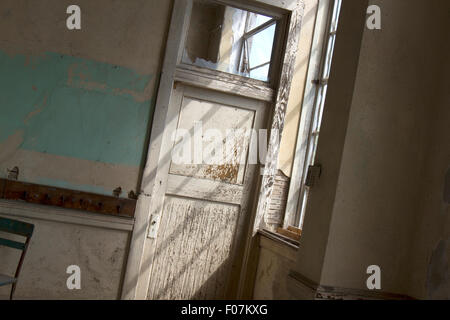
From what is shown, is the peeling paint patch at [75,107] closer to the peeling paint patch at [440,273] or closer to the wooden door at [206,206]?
the wooden door at [206,206]

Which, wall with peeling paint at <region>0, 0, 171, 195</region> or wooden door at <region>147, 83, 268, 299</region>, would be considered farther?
wooden door at <region>147, 83, 268, 299</region>

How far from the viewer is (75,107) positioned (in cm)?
404

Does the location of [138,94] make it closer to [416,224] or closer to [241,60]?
[241,60]

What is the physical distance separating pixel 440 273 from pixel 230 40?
9.75 ft

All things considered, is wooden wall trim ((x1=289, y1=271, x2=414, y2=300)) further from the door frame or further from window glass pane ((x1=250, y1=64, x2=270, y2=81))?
window glass pane ((x1=250, y1=64, x2=270, y2=81))

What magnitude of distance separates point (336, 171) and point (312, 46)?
244 centimetres

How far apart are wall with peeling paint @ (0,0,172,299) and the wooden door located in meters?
0.39

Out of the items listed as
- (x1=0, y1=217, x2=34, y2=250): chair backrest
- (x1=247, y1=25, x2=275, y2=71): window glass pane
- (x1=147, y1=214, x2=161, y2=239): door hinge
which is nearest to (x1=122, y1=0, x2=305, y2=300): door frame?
(x1=147, y1=214, x2=161, y2=239): door hinge

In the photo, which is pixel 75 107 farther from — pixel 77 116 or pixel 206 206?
pixel 206 206

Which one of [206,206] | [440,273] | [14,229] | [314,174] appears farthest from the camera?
[206,206]

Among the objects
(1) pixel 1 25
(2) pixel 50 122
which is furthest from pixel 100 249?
(1) pixel 1 25

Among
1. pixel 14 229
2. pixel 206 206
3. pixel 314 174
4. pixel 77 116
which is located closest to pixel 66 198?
pixel 14 229

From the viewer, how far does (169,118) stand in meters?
4.34

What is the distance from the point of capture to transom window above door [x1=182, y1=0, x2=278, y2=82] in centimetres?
442
